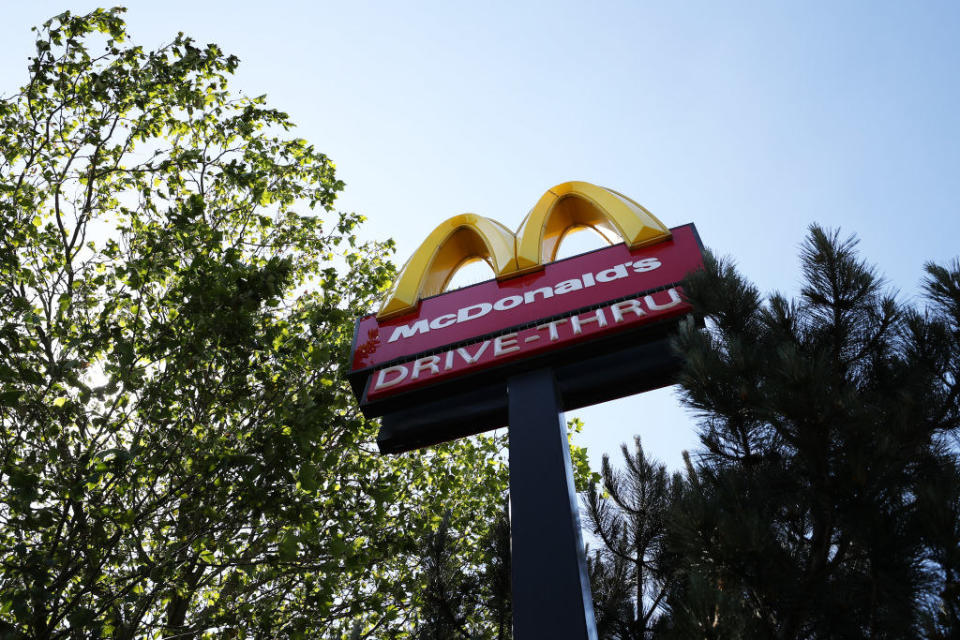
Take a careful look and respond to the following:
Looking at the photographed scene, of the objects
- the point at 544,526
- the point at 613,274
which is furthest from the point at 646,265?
the point at 544,526

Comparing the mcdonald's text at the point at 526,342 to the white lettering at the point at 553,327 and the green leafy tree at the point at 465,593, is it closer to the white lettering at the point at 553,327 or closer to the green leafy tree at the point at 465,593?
the white lettering at the point at 553,327

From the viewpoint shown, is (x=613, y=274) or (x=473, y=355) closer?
(x=473, y=355)

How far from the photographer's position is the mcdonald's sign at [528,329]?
16.2ft

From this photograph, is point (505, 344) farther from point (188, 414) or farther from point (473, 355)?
point (188, 414)

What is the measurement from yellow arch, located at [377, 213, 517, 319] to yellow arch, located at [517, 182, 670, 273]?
21 centimetres

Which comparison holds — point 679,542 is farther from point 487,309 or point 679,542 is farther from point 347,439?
point 347,439

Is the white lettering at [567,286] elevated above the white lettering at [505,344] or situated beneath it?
elevated above

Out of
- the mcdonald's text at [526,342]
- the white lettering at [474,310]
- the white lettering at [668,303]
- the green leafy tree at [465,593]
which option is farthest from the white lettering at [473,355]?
the green leafy tree at [465,593]

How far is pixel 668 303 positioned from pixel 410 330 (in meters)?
2.40

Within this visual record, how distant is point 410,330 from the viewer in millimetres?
5859

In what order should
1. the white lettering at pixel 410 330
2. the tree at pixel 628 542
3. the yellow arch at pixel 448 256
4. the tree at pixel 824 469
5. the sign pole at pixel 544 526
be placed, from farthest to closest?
the yellow arch at pixel 448 256 < the white lettering at pixel 410 330 < the tree at pixel 628 542 < the sign pole at pixel 544 526 < the tree at pixel 824 469

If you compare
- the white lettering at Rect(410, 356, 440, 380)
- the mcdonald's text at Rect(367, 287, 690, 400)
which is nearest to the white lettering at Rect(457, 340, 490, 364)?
the mcdonald's text at Rect(367, 287, 690, 400)

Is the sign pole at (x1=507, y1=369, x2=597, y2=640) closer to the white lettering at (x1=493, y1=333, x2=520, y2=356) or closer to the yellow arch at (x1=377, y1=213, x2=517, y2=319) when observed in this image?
the white lettering at (x1=493, y1=333, x2=520, y2=356)

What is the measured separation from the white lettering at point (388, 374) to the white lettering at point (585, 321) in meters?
1.53
